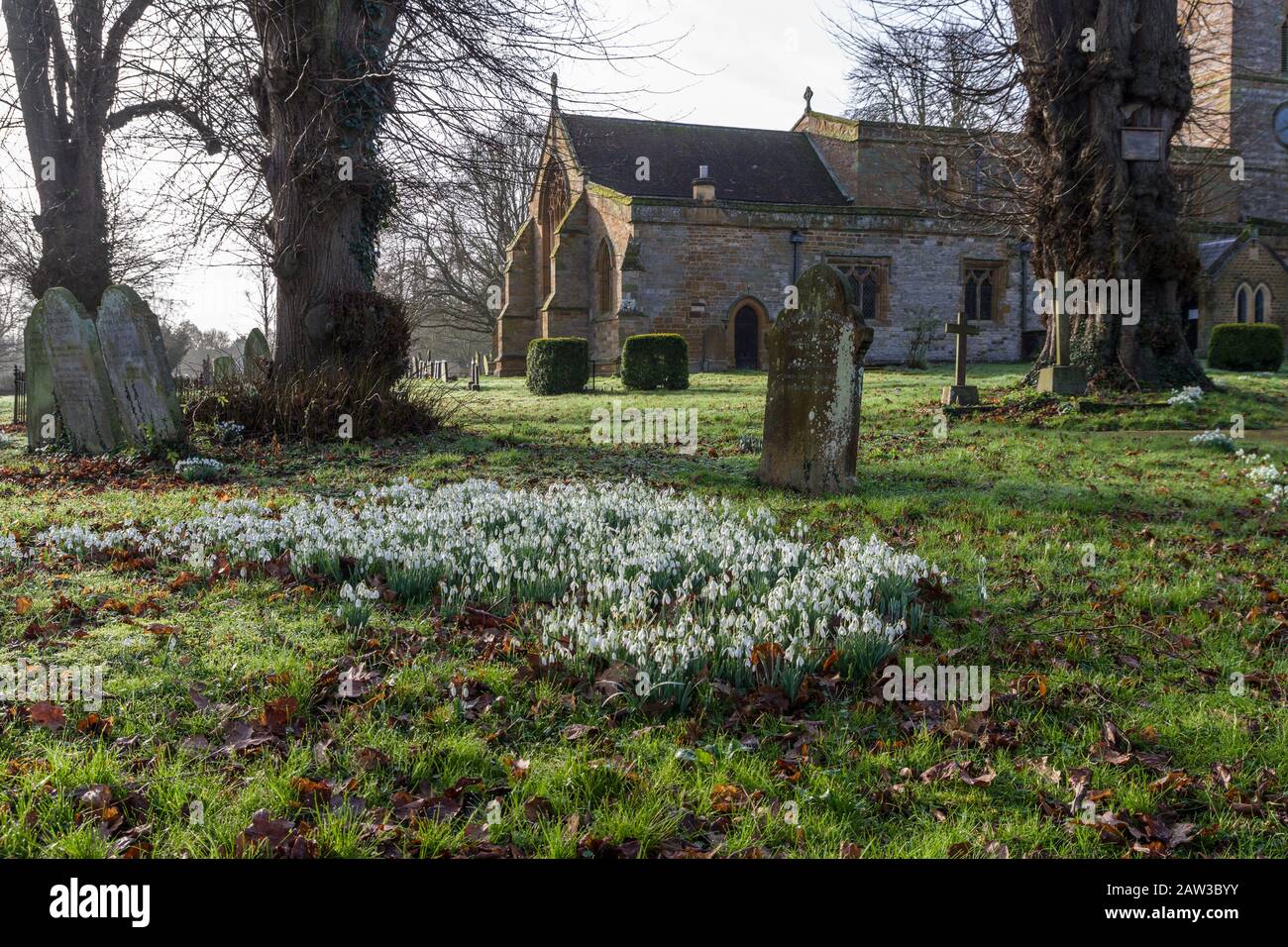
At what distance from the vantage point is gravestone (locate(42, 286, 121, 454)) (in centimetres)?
1023

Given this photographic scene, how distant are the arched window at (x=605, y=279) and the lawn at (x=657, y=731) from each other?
2532 centimetres

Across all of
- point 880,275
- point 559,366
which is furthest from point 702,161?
point 559,366

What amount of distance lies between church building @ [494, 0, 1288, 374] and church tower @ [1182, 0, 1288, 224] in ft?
0.50

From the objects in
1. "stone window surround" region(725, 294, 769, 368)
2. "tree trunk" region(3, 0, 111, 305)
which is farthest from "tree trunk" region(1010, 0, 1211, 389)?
"tree trunk" region(3, 0, 111, 305)

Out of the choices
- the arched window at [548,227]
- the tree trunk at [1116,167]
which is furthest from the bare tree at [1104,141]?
the arched window at [548,227]

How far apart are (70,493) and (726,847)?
26.4ft

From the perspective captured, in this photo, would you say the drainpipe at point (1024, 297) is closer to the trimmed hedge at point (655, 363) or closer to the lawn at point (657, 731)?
the trimmed hedge at point (655, 363)

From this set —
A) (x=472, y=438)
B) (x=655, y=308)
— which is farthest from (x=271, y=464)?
(x=655, y=308)

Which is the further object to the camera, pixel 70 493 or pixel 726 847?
pixel 70 493

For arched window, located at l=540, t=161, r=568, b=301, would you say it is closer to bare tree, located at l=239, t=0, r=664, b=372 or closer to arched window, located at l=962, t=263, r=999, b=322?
arched window, located at l=962, t=263, r=999, b=322

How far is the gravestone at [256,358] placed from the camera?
1229 centimetres

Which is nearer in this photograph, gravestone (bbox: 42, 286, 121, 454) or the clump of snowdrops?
the clump of snowdrops

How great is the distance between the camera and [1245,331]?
22.4 m
